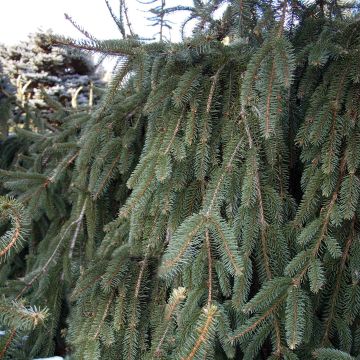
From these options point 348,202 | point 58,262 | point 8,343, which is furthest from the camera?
point 58,262

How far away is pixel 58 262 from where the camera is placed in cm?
217

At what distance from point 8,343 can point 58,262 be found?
1159 millimetres

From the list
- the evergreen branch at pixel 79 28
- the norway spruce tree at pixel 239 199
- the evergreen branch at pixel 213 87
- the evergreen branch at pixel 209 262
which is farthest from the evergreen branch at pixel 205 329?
the evergreen branch at pixel 79 28

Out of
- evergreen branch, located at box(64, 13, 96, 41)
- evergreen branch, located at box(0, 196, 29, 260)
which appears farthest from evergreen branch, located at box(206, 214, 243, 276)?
evergreen branch, located at box(64, 13, 96, 41)

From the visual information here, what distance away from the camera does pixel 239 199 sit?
1438 mm

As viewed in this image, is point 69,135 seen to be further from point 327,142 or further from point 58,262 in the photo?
point 327,142

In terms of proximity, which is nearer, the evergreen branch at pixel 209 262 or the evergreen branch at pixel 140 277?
the evergreen branch at pixel 209 262

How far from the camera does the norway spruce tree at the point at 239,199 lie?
1.28 meters

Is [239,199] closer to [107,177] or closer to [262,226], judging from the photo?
[262,226]

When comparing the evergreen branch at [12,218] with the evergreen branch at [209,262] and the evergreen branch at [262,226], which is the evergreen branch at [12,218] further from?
the evergreen branch at [262,226]

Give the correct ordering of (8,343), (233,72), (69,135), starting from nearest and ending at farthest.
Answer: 1. (8,343)
2. (233,72)
3. (69,135)

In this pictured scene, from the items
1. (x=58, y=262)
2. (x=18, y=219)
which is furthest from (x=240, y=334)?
(x=58, y=262)

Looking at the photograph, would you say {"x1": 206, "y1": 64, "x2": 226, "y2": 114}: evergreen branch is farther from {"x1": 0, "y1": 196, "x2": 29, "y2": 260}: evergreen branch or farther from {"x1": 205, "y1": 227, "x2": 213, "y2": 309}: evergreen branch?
{"x1": 0, "y1": 196, "x2": 29, "y2": 260}: evergreen branch

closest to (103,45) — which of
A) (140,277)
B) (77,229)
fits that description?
(140,277)
